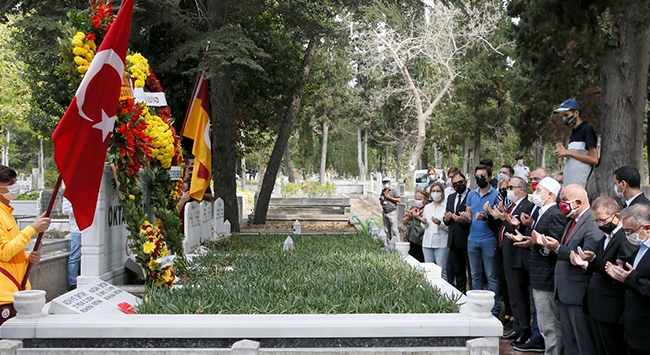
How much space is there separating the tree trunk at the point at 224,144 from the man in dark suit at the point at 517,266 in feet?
31.6

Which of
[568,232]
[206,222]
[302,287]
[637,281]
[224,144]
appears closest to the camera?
[637,281]

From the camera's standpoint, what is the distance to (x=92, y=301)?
5.67m

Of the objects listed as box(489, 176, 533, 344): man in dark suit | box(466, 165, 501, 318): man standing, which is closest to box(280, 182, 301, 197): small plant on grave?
box(466, 165, 501, 318): man standing

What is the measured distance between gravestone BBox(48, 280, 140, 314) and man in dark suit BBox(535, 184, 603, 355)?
424cm

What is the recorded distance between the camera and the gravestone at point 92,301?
5289mm

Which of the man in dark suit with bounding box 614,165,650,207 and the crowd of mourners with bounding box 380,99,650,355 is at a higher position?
the man in dark suit with bounding box 614,165,650,207

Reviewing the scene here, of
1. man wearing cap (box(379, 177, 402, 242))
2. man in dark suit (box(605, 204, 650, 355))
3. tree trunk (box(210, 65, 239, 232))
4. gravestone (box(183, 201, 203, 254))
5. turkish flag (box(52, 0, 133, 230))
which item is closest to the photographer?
man in dark suit (box(605, 204, 650, 355))

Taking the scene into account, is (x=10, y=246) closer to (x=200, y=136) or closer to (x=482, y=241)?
(x=482, y=241)

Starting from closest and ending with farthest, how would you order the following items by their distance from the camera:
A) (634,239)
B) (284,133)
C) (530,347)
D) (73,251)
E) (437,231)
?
(634,239) < (530,347) < (73,251) < (437,231) < (284,133)

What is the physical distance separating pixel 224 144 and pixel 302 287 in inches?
432

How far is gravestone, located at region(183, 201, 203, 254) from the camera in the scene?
1078 centimetres

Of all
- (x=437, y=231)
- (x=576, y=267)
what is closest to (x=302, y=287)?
(x=576, y=267)

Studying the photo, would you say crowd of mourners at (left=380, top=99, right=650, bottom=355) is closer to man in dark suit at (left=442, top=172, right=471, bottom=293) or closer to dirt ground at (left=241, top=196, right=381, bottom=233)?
man in dark suit at (left=442, top=172, right=471, bottom=293)

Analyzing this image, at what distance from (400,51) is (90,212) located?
25.4 meters
